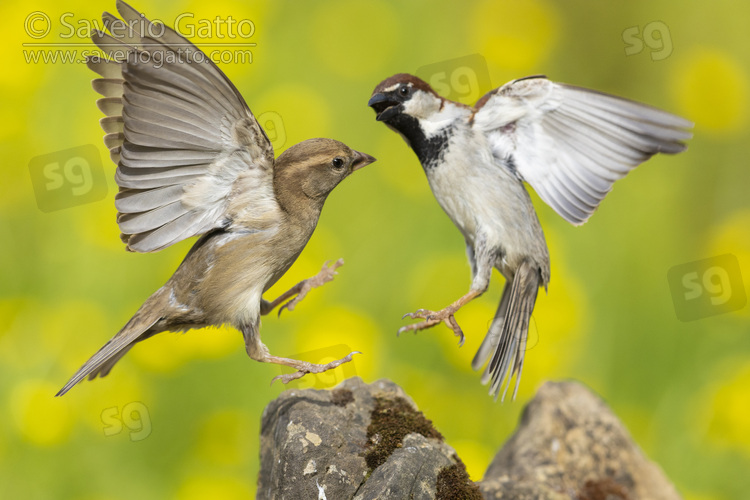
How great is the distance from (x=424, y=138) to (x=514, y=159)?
1.70 ft

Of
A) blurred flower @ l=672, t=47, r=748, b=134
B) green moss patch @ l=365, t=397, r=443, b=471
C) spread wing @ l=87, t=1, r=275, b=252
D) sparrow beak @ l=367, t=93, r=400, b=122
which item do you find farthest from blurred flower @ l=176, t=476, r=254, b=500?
blurred flower @ l=672, t=47, r=748, b=134

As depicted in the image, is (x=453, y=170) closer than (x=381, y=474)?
No

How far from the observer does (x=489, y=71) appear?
23.5 ft

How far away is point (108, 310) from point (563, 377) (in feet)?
10.8

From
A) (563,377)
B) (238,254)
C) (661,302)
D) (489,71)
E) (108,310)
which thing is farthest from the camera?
(489,71)

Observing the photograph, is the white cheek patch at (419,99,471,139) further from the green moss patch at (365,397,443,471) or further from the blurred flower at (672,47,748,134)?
the blurred flower at (672,47,748,134)

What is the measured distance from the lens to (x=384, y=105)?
441 centimetres

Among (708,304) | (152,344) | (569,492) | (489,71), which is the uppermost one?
(489,71)

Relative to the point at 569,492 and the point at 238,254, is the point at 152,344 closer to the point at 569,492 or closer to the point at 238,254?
the point at 238,254

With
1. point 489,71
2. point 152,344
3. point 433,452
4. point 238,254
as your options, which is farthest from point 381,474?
point 489,71

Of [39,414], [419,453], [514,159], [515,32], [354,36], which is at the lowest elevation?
[419,453]

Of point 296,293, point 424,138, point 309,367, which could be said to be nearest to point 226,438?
point 296,293

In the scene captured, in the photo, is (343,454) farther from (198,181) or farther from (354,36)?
(354,36)

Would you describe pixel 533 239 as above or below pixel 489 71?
below
